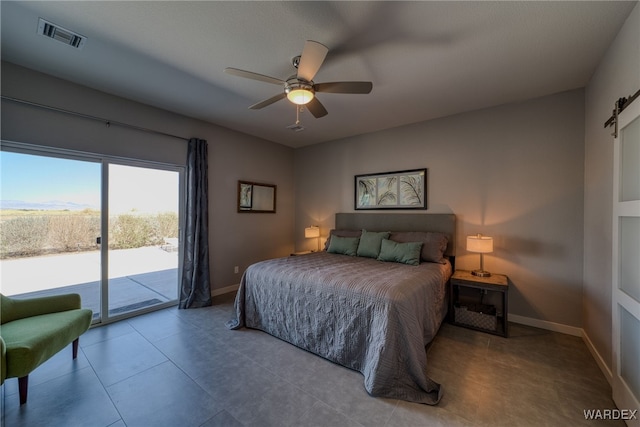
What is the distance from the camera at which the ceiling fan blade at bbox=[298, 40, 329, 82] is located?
64.9 inches

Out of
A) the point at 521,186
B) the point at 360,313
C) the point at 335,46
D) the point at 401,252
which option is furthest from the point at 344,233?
the point at 335,46

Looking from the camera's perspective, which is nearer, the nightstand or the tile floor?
the tile floor

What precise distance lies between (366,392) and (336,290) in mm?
790

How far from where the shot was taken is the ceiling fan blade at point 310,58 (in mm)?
1648

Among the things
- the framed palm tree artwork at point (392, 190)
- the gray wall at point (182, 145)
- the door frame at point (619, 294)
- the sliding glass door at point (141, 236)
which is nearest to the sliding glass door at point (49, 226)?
the sliding glass door at point (141, 236)

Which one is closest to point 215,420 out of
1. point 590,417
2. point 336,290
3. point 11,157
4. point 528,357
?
point 336,290

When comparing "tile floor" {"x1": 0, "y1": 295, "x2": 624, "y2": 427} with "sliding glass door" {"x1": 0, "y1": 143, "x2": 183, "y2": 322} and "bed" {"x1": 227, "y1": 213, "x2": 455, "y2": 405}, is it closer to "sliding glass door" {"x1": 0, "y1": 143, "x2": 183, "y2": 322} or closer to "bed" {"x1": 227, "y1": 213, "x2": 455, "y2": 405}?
"bed" {"x1": 227, "y1": 213, "x2": 455, "y2": 405}

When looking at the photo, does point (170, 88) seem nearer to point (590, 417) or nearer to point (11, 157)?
point (11, 157)

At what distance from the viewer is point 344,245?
389 cm

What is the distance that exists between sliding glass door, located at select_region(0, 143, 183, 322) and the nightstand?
3917mm

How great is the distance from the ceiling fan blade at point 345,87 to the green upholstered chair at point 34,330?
9.24 feet

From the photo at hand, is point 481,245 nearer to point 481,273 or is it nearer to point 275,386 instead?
point 481,273

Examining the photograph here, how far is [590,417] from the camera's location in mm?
1635

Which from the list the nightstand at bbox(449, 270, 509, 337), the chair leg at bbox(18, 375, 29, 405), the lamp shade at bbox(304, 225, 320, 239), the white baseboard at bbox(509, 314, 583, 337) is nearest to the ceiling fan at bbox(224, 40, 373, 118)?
the nightstand at bbox(449, 270, 509, 337)
